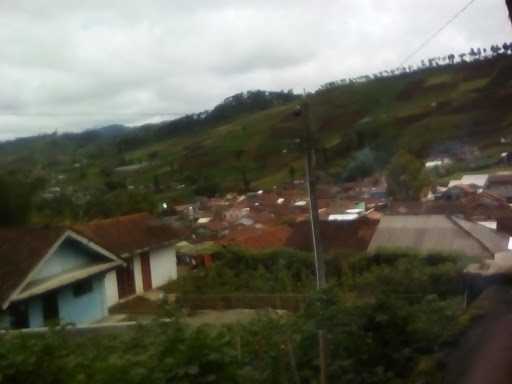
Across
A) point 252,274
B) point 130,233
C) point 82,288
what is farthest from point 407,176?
point 130,233

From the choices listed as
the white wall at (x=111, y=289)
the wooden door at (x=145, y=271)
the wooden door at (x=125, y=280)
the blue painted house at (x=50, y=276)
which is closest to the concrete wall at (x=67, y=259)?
the blue painted house at (x=50, y=276)

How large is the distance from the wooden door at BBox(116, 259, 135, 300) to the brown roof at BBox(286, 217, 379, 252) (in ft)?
10.8

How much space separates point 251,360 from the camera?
137 inches

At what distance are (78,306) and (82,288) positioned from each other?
0.29 meters

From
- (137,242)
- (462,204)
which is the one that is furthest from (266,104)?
(462,204)

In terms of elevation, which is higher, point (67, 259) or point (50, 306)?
point (67, 259)

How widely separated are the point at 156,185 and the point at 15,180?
708 centimetres

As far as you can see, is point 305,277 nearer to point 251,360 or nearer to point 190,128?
point 251,360

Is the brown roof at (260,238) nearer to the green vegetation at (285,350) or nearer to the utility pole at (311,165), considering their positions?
the utility pole at (311,165)

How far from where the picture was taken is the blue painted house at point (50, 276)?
8.70 meters

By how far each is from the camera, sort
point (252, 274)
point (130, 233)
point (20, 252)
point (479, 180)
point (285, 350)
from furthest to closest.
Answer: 1. point (130, 233)
2. point (252, 274)
3. point (20, 252)
4. point (479, 180)
5. point (285, 350)

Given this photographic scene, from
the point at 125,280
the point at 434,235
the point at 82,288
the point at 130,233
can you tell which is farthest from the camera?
the point at 130,233

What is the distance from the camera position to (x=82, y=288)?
10.0 metres

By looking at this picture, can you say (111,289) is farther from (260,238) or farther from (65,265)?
(260,238)
